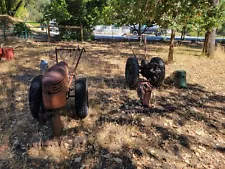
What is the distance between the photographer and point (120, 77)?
6.60m

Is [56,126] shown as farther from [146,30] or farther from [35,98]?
[146,30]

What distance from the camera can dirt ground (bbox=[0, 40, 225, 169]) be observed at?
290 cm

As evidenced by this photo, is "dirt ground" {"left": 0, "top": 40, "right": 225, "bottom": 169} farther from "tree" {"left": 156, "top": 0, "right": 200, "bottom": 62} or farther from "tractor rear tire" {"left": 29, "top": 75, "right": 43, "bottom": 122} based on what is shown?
"tree" {"left": 156, "top": 0, "right": 200, "bottom": 62}

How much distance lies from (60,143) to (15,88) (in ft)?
9.48

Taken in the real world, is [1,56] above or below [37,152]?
above

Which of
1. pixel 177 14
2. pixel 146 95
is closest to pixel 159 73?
pixel 146 95

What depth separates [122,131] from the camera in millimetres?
3570

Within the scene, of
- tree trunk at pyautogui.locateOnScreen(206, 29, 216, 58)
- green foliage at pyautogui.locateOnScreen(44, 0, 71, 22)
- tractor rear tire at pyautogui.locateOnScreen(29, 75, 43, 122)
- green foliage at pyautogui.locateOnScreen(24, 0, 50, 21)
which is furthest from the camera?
green foliage at pyautogui.locateOnScreen(24, 0, 50, 21)

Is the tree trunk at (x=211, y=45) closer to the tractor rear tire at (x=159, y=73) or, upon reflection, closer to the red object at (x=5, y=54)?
the tractor rear tire at (x=159, y=73)

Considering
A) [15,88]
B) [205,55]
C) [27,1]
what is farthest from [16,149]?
[27,1]

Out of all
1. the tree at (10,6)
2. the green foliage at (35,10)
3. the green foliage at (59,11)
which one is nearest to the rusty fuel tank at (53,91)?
the green foliage at (59,11)

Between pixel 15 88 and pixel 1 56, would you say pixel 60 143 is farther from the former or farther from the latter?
pixel 1 56

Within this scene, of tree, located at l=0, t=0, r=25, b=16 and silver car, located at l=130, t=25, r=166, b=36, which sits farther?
tree, located at l=0, t=0, r=25, b=16

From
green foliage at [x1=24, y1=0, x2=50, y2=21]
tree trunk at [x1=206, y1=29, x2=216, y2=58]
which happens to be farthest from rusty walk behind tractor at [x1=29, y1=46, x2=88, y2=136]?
green foliage at [x1=24, y1=0, x2=50, y2=21]
